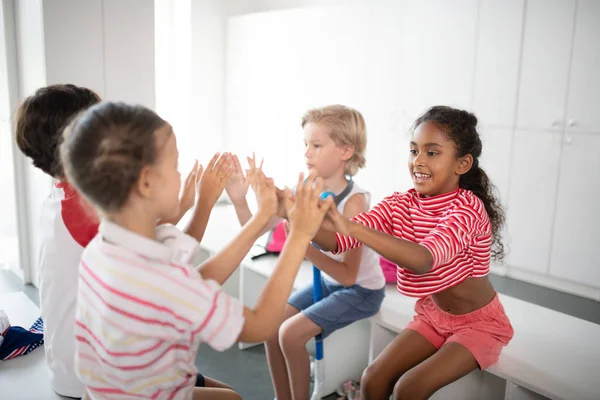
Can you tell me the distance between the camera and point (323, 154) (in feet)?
6.73

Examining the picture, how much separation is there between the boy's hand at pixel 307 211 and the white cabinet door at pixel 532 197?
262 centimetres

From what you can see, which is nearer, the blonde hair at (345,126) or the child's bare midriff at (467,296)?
the child's bare midriff at (467,296)

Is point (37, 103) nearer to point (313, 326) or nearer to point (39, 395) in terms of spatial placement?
point (39, 395)

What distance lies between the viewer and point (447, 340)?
159cm

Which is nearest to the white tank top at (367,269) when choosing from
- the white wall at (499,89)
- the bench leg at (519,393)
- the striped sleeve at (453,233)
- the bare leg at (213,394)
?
the striped sleeve at (453,233)

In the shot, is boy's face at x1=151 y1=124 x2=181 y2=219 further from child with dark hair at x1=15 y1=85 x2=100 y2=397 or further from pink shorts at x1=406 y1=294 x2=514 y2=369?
pink shorts at x1=406 y1=294 x2=514 y2=369

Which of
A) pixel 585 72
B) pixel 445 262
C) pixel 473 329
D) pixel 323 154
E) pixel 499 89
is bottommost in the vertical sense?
pixel 473 329

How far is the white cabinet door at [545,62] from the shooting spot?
3.21 metres

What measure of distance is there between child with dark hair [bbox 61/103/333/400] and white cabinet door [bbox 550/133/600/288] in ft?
8.98

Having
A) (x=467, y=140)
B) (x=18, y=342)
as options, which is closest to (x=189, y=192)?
(x=18, y=342)

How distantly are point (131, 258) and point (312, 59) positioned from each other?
355 cm

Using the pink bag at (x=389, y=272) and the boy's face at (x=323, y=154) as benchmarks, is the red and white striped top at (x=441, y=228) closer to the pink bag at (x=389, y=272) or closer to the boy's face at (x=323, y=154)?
the boy's face at (x=323, y=154)

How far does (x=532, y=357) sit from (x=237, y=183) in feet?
3.41

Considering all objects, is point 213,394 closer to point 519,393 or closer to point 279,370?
point 279,370
